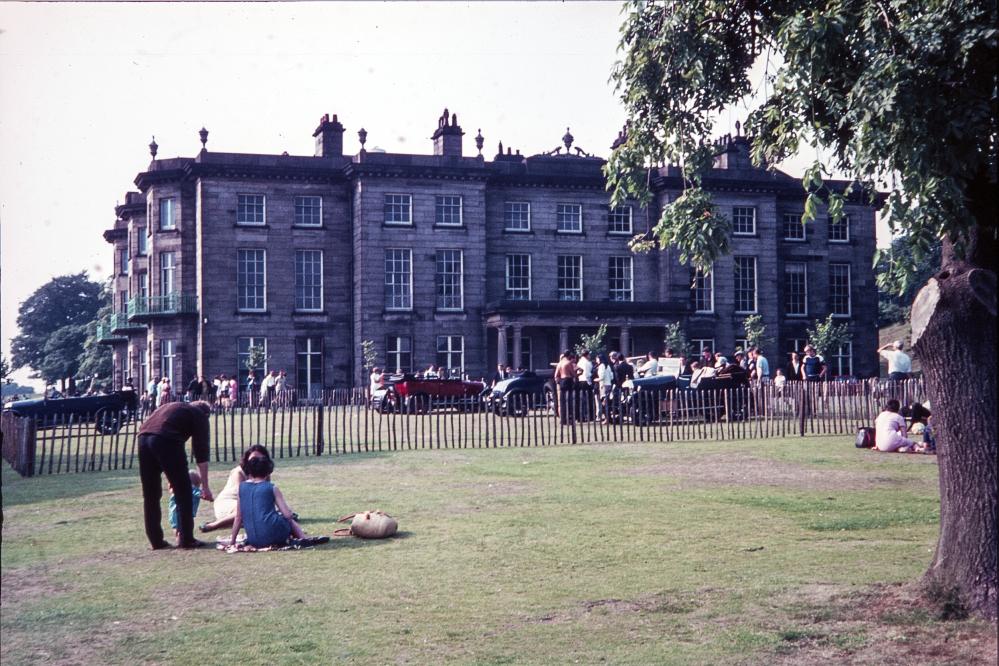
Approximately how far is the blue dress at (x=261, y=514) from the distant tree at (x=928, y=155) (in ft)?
15.8

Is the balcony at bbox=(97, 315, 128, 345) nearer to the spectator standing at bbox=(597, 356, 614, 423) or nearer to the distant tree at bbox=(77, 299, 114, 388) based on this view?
the distant tree at bbox=(77, 299, 114, 388)

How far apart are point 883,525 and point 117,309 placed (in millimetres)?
60251

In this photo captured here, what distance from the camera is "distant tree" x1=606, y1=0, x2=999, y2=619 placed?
279 inches

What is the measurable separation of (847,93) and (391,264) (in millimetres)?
44376

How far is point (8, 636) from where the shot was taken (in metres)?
7.43

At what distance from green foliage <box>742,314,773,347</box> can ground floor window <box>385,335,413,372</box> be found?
17.5m

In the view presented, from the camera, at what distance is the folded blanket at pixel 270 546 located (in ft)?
35.1

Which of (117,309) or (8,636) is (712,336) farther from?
(8,636)

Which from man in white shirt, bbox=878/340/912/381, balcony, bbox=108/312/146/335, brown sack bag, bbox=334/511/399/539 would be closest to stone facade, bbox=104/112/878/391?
balcony, bbox=108/312/146/335

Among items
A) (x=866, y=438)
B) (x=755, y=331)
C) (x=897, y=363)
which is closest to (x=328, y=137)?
(x=755, y=331)

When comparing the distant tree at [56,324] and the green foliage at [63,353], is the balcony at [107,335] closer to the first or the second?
the distant tree at [56,324]

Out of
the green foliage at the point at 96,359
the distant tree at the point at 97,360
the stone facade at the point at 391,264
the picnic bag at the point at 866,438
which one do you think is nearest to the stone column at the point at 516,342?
the stone facade at the point at 391,264

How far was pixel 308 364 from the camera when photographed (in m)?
51.3

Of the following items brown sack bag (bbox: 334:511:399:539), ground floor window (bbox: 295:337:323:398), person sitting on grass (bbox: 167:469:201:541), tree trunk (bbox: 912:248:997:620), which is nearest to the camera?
tree trunk (bbox: 912:248:997:620)
